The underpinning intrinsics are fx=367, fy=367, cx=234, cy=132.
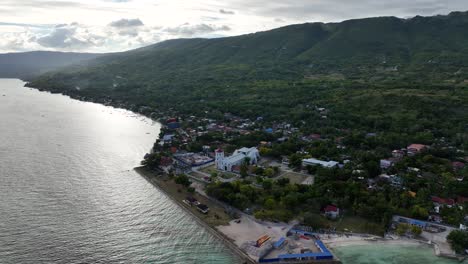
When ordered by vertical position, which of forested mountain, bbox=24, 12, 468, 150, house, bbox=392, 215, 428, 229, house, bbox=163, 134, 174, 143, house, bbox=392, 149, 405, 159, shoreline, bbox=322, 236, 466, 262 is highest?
forested mountain, bbox=24, 12, 468, 150

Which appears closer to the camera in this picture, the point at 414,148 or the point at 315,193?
the point at 315,193

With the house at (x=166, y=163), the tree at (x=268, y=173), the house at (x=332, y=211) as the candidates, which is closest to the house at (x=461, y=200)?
the house at (x=332, y=211)

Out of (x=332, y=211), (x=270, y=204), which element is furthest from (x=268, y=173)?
(x=332, y=211)

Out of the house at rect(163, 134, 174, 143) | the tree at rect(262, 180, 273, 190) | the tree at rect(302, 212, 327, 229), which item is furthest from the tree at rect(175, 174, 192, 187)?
the house at rect(163, 134, 174, 143)

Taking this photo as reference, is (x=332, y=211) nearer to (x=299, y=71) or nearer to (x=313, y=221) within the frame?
(x=313, y=221)

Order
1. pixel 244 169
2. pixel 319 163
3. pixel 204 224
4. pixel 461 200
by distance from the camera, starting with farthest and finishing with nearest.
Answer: pixel 319 163, pixel 244 169, pixel 461 200, pixel 204 224

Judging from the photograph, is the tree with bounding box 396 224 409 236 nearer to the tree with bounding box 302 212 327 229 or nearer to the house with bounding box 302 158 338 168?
the tree with bounding box 302 212 327 229
